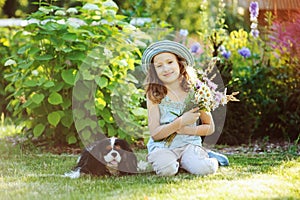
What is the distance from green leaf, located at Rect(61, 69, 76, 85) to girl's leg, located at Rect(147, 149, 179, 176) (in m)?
1.18

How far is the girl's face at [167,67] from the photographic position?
3.74 meters

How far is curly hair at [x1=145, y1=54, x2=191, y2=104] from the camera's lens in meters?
3.79

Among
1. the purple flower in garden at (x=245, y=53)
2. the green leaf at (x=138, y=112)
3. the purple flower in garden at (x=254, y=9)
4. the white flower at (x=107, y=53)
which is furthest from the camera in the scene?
the purple flower in garden at (x=245, y=53)

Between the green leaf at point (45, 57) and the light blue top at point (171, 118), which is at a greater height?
the green leaf at point (45, 57)

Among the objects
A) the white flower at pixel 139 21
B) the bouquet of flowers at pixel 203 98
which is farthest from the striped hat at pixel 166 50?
the white flower at pixel 139 21

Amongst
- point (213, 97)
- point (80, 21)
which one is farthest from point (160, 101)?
point (80, 21)

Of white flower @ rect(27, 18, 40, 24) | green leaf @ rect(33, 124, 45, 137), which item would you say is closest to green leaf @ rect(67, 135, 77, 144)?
green leaf @ rect(33, 124, 45, 137)

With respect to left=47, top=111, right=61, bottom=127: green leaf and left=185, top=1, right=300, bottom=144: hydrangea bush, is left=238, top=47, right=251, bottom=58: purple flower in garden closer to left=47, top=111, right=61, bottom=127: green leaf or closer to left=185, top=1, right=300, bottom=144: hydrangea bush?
left=185, top=1, right=300, bottom=144: hydrangea bush

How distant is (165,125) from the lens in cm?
365

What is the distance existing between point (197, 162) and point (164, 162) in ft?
0.69

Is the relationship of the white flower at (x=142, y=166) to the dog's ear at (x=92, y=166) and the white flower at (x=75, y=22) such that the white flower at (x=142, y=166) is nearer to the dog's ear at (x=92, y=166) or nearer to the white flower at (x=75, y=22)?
the dog's ear at (x=92, y=166)

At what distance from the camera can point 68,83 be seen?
4.55 meters

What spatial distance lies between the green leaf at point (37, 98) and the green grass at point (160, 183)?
1.86ft

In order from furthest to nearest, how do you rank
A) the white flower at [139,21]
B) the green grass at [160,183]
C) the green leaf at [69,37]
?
the white flower at [139,21]
the green leaf at [69,37]
the green grass at [160,183]
